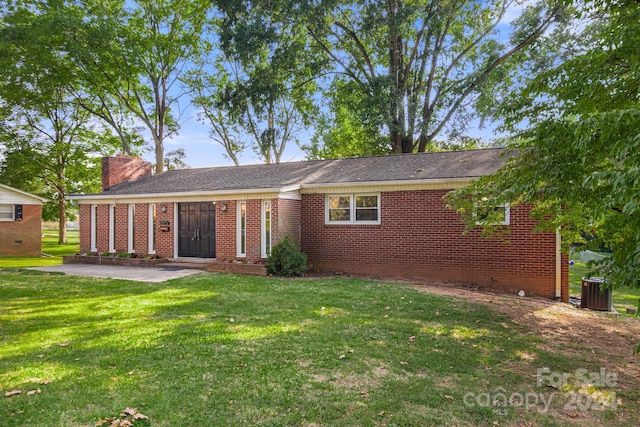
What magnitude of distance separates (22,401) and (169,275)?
806 cm

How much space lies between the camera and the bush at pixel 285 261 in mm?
11648

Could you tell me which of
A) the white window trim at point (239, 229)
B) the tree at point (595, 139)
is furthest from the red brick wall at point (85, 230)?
the tree at point (595, 139)

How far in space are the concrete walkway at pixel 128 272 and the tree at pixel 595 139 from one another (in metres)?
9.09

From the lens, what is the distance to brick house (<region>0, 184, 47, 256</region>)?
19922mm

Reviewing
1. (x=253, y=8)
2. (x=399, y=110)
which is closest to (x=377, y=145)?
(x=399, y=110)

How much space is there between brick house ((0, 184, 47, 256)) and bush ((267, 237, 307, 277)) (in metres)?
16.4

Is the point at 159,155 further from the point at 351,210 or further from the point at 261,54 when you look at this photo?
the point at 351,210

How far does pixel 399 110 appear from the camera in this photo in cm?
1875

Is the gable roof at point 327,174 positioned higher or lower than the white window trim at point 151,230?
higher

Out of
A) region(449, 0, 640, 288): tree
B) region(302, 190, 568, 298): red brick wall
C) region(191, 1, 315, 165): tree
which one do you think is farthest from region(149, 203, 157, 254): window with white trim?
region(449, 0, 640, 288): tree

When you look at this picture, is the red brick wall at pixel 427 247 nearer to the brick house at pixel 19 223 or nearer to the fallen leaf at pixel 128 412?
the fallen leaf at pixel 128 412

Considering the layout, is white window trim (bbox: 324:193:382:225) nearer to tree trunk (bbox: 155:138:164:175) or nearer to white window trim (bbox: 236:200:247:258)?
white window trim (bbox: 236:200:247:258)

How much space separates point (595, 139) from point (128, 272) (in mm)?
12500

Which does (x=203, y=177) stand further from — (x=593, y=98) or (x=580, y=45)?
(x=580, y=45)
